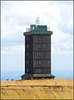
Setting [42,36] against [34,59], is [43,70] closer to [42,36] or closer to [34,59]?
[34,59]

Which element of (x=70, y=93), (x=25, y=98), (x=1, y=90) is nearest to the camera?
(x=25, y=98)

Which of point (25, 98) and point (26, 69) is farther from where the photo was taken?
point (26, 69)

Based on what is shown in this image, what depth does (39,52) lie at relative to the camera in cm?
3397

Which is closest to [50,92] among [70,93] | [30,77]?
[70,93]

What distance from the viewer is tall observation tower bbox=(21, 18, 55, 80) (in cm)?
3391

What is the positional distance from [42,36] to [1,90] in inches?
702

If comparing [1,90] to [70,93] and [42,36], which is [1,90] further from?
[42,36]

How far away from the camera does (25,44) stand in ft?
117

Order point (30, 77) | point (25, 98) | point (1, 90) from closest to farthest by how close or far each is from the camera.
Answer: point (25, 98)
point (1, 90)
point (30, 77)

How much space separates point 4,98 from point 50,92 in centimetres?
309

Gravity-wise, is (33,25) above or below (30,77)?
above

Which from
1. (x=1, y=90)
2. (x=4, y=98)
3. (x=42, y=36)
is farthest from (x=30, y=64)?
(x=4, y=98)

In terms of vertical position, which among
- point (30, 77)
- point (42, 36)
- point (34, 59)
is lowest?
point (30, 77)

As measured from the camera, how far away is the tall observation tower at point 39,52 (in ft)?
111
